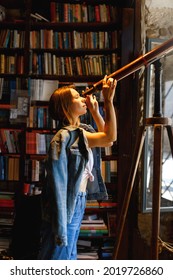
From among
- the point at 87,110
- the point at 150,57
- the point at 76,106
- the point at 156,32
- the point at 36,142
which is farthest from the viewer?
the point at 36,142

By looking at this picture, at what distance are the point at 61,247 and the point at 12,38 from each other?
195cm

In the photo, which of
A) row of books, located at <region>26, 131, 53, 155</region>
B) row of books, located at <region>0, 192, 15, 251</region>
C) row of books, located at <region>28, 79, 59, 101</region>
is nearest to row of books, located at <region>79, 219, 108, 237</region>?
row of books, located at <region>0, 192, 15, 251</region>

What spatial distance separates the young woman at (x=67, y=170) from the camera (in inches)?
43.6

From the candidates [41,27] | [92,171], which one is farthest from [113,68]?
[92,171]

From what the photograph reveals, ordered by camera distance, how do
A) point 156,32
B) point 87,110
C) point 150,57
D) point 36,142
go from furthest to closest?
point 36,142 < point 87,110 < point 156,32 < point 150,57

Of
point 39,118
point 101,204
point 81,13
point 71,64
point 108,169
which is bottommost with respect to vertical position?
point 101,204

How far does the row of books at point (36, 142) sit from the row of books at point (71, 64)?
21.1 inches

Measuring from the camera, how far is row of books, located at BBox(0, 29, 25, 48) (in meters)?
2.47

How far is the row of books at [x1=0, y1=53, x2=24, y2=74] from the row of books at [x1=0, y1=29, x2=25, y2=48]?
0.09 meters

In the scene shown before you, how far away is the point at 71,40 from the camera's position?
97.0 inches

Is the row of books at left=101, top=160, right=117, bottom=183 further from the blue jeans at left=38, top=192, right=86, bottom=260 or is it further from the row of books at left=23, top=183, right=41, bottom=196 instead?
the blue jeans at left=38, top=192, right=86, bottom=260

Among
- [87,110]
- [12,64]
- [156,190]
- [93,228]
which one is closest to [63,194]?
[156,190]

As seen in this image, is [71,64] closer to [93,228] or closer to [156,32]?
[156,32]
